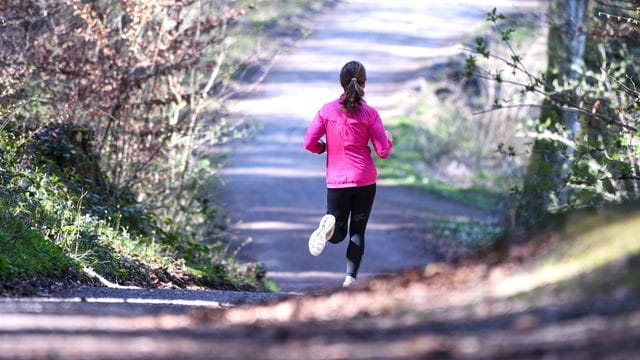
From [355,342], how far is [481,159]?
23457 mm

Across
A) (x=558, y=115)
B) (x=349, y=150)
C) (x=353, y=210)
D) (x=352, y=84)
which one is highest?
(x=352, y=84)

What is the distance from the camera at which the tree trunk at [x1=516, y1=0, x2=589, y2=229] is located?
16.2 meters

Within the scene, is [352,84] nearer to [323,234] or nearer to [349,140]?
[349,140]

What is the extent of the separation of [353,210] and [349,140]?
0.68 m

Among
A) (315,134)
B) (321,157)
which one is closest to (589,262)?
(315,134)

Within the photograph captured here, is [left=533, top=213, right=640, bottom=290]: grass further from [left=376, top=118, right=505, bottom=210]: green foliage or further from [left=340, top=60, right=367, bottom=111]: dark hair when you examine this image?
[left=376, top=118, right=505, bottom=210]: green foliage

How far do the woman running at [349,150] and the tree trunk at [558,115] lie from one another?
18.6 ft

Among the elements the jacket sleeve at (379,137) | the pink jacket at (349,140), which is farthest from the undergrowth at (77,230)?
the jacket sleeve at (379,137)

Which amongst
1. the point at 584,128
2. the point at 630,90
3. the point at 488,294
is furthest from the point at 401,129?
the point at 488,294

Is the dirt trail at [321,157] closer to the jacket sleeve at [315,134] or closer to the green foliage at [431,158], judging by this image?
the green foliage at [431,158]

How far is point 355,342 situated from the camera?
5.16 m

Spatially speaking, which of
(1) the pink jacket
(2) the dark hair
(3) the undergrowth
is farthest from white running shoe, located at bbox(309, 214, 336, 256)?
(3) the undergrowth

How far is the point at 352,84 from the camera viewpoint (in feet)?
33.1

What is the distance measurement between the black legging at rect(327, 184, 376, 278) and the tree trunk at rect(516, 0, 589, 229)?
562cm
